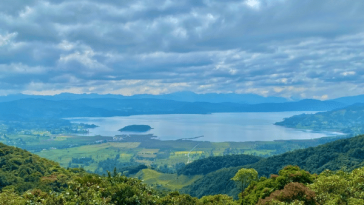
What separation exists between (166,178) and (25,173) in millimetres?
97402

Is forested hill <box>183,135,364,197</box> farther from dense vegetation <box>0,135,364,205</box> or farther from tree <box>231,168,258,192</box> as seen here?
dense vegetation <box>0,135,364,205</box>

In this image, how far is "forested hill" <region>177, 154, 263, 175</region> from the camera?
482ft

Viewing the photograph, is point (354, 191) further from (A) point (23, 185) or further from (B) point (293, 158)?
(B) point (293, 158)

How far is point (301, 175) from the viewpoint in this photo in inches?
1275

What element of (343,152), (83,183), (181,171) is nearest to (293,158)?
(343,152)

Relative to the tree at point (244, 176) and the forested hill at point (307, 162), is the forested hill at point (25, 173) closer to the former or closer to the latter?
the tree at point (244, 176)

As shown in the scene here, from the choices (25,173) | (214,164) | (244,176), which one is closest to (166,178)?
(214,164)

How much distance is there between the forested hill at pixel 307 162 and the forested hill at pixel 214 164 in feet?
77.2

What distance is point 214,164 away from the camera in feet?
492

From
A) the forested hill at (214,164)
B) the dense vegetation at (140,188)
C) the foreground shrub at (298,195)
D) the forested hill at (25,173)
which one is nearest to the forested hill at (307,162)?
the forested hill at (214,164)

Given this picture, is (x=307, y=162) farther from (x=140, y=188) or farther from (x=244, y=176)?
(x=140, y=188)

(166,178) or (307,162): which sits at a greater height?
(307,162)

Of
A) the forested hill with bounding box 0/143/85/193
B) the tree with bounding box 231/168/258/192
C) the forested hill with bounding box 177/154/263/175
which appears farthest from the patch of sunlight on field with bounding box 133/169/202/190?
the tree with bounding box 231/168/258/192

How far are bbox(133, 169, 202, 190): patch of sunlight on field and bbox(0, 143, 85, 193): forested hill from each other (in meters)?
78.6
